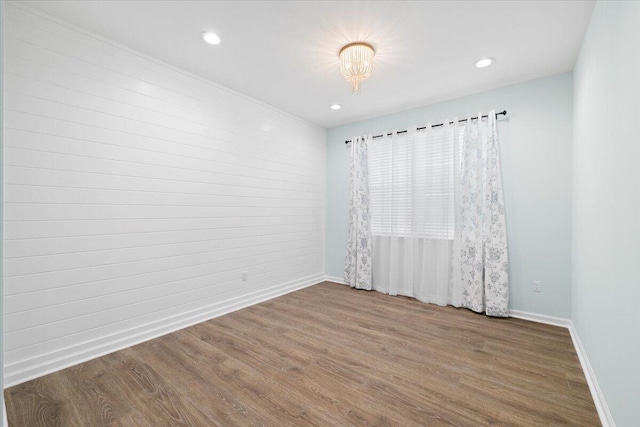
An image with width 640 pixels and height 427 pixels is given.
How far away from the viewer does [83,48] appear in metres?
2.27

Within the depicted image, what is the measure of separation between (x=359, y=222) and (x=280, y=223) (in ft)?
4.14

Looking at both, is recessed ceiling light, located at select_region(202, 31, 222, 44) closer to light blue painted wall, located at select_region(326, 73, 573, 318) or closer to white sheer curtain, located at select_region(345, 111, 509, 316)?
white sheer curtain, located at select_region(345, 111, 509, 316)

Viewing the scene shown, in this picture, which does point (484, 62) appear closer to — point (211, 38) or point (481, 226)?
point (481, 226)

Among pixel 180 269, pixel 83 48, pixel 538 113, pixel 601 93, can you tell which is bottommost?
pixel 180 269

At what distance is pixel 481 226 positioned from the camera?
327cm

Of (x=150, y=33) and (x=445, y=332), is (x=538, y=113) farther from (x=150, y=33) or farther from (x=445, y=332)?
(x=150, y=33)

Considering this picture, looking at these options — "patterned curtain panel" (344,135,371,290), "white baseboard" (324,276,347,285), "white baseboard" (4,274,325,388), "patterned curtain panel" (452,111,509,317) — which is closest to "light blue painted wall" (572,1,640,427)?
"patterned curtain panel" (452,111,509,317)

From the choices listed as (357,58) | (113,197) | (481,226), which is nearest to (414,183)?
(481,226)

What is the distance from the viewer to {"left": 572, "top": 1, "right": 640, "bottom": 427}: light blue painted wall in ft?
4.19

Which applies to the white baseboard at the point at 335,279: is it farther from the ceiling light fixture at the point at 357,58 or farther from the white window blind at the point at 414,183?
the ceiling light fixture at the point at 357,58

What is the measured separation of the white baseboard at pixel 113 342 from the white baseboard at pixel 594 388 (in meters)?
3.26

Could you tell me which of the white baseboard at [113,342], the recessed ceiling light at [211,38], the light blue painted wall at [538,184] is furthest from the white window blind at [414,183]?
the recessed ceiling light at [211,38]

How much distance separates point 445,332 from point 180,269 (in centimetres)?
286

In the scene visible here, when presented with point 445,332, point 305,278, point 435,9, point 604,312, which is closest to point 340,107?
point 435,9
